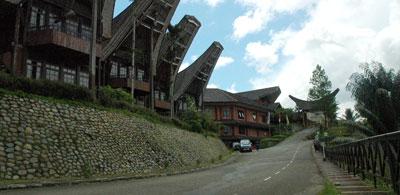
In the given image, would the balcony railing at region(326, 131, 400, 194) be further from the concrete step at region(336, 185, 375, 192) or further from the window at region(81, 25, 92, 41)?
the window at region(81, 25, 92, 41)

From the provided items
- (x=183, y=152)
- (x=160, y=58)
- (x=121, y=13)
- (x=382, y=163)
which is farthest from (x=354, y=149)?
(x=160, y=58)

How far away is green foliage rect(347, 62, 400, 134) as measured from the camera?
2745 cm

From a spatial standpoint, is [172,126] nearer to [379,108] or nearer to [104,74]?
[104,74]

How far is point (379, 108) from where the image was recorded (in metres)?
27.6

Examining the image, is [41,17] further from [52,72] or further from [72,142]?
[72,142]

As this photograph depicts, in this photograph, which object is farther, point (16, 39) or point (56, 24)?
point (56, 24)

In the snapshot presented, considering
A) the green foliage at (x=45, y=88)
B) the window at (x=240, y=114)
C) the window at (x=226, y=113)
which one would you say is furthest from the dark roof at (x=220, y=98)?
the green foliage at (x=45, y=88)

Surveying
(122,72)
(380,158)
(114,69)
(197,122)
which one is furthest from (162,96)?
(380,158)

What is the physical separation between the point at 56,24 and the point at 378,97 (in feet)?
78.0

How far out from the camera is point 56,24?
3331cm

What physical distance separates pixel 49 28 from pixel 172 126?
1276 cm

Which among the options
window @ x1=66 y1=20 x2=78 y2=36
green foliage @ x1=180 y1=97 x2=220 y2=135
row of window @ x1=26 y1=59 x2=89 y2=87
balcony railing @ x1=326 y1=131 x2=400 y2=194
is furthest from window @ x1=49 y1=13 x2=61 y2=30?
balcony railing @ x1=326 y1=131 x2=400 y2=194

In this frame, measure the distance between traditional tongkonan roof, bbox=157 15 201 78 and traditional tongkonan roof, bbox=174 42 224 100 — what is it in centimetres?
648

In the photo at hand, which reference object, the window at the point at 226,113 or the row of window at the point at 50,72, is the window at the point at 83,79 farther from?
the window at the point at 226,113
